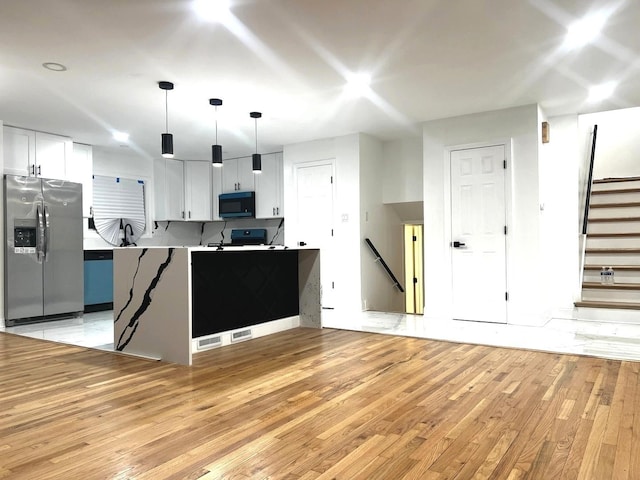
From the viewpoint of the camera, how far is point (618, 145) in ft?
25.5

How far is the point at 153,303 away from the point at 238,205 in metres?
4.12

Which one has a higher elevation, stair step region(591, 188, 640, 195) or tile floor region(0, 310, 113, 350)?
stair step region(591, 188, 640, 195)

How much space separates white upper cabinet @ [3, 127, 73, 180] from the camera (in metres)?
5.99

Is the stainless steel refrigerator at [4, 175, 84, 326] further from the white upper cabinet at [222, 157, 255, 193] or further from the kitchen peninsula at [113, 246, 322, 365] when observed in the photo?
the white upper cabinet at [222, 157, 255, 193]

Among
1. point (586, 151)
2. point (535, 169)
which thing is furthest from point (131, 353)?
point (586, 151)

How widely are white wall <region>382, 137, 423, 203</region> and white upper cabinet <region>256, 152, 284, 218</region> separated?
173 centimetres

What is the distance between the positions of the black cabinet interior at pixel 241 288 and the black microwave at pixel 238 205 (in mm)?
2617

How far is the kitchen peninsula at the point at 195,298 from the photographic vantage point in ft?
12.7

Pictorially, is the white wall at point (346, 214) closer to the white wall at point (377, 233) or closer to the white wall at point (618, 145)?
the white wall at point (377, 233)

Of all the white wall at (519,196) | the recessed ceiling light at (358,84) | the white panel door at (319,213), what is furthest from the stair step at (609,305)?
the recessed ceiling light at (358,84)

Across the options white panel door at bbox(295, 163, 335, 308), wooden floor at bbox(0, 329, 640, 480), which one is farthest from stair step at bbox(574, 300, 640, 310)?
white panel door at bbox(295, 163, 335, 308)

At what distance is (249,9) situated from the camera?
3.10 m

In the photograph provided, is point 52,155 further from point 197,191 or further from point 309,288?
point 309,288

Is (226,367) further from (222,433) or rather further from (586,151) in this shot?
(586,151)
